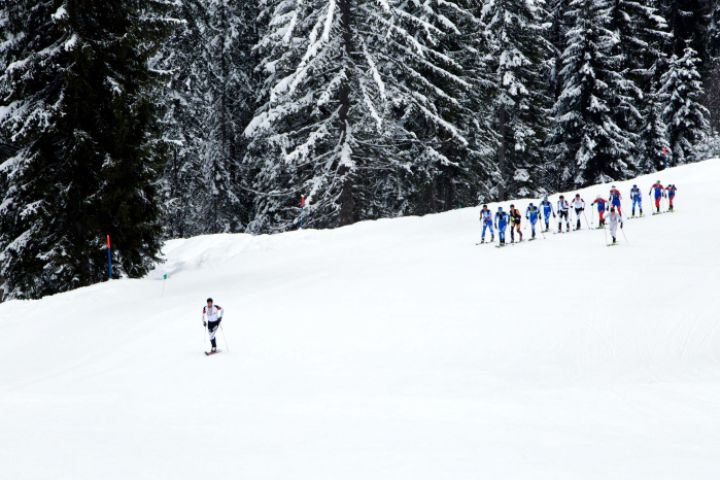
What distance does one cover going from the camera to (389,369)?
11.9 m

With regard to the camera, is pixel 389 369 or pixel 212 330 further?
pixel 212 330

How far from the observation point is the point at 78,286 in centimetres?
1942

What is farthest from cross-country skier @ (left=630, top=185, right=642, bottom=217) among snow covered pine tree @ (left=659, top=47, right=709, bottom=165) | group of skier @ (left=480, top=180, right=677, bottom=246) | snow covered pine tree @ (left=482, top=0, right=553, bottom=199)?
snow covered pine tree @ (left=659, top=47, right=709, bottom=165)

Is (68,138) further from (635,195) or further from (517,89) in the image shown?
(517,89)

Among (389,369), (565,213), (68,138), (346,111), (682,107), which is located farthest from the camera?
(682,107)

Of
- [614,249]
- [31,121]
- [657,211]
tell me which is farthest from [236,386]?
[657,211]

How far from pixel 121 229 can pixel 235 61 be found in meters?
22.9

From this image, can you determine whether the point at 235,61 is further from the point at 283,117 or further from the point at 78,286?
the point at 78,286

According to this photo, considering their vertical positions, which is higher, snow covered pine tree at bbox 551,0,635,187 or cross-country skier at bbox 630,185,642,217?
snow covered pine tree at bbox 551,0,635,187

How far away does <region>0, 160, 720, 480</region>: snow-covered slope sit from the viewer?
7.86m

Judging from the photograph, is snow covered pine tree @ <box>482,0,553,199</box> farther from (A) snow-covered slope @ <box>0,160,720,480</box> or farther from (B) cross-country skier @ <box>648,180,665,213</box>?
(A) snow-covered slope @ <box>0,160,720,480</box>

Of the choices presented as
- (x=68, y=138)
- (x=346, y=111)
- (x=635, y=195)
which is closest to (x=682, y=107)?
(x=635, y=195)

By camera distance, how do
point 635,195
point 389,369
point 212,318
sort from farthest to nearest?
point 635,195
point 212,318
point 389,369

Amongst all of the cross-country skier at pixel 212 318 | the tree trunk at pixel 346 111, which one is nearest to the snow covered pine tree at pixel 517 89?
the tree trunk at pixel 346 111
